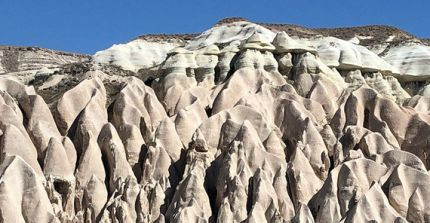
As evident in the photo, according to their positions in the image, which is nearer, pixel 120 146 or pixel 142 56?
pixel 120 146

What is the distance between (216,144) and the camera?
118 ft

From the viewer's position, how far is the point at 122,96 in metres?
38.4

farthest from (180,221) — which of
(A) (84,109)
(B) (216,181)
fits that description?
(A) (84,109)

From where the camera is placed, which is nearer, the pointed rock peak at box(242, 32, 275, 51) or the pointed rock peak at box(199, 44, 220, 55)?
the pointed rock peak at box(242, 32, 275, 51)

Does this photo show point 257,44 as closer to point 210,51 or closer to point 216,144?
point 210,51

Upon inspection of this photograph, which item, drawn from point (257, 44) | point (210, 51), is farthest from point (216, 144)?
point (210, 51)

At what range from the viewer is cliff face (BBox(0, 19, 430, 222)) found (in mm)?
30922

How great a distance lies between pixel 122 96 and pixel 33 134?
14.7ft

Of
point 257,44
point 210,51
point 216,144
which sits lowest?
point 216,144

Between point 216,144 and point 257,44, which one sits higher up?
point 257,44

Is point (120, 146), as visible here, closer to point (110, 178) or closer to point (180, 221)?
point (110, 178)

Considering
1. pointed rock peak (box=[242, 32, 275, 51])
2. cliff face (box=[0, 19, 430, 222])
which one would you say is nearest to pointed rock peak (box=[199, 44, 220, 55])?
cliff face (box=[0, 19, 430, 222])

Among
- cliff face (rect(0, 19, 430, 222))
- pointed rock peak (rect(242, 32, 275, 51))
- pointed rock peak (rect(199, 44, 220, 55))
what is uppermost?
pointed rock peak (rect(242, 32, 275, 51))

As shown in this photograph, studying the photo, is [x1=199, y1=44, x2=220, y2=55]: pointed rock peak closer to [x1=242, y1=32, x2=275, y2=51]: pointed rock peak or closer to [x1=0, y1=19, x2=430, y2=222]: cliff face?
[x1=0, y1=19, x2=430, y2=222]: cliff face
